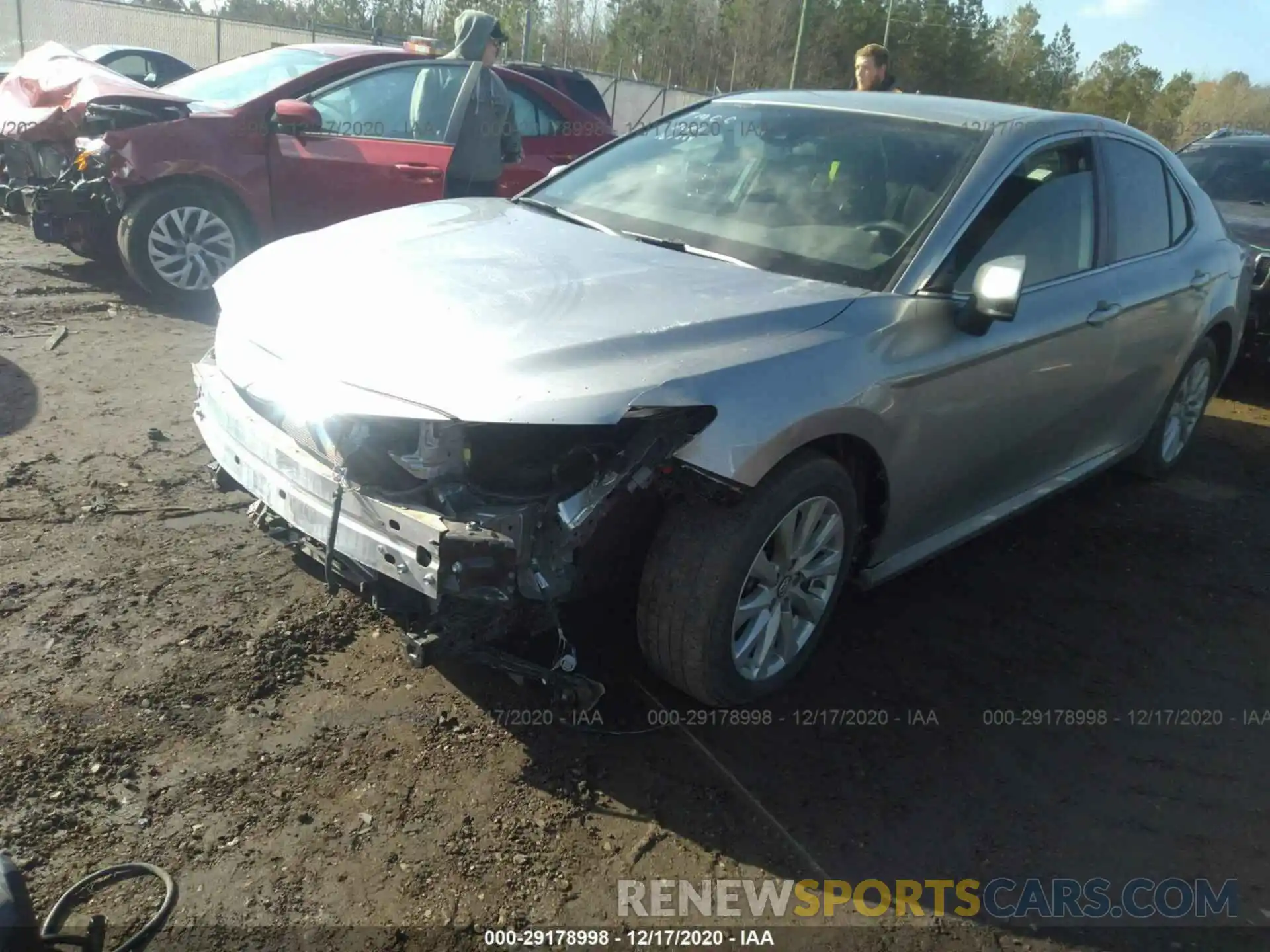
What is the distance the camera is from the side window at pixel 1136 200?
4301mm

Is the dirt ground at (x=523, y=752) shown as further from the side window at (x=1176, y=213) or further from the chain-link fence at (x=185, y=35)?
the chain-link fence at (x=185, y=35)

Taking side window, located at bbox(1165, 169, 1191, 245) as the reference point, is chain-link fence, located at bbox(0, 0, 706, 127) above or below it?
above

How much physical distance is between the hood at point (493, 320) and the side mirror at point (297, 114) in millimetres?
3254

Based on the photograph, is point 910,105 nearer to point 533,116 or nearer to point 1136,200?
point 1136,200

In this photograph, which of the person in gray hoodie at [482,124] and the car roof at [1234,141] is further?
the car roof at [1234,141]

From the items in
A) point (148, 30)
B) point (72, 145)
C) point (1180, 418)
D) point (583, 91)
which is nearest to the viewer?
point (1180, 418)

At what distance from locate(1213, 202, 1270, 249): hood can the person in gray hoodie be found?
511 centimetres

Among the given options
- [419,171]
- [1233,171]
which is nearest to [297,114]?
[419,171]

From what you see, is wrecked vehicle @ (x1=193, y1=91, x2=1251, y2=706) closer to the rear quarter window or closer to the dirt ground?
the dirt ground

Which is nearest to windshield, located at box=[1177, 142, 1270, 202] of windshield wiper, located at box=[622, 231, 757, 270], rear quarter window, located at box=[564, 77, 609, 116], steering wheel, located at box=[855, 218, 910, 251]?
rear quarter window, located at box=[564, 77, 609, 116]

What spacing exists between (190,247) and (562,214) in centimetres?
367

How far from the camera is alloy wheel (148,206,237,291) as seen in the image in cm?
648

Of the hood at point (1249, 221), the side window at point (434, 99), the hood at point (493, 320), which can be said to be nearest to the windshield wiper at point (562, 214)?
the hood at point (493, 320)

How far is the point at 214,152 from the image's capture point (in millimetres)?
6520
